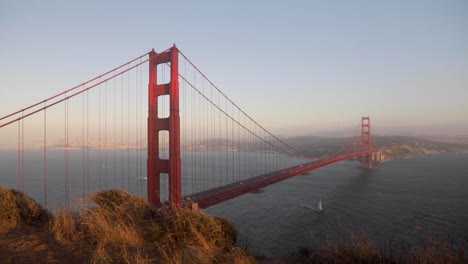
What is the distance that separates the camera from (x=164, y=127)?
488 inches

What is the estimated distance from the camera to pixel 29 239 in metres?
4.12

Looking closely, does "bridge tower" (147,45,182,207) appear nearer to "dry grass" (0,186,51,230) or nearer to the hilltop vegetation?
"dry grass" (0,186,51,230)

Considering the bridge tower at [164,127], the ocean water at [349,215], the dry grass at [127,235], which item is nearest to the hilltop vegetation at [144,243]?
the dry grass at [127,235]

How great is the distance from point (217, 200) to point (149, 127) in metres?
4.63

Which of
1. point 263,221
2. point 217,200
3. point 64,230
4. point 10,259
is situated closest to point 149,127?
point 217,200

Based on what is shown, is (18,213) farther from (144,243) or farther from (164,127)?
(164,127)

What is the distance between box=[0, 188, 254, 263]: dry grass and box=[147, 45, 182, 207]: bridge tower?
6066 millimetres

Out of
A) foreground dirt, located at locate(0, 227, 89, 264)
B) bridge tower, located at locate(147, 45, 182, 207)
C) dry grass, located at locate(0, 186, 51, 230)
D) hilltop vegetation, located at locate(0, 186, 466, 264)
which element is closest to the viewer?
foreground dirt, located at locate(0, 227, 89, 264)

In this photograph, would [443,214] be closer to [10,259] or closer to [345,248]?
[345,248]

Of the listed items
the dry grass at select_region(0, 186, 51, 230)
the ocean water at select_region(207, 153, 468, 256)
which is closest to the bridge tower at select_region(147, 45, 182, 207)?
the ocean water at select_region(207, 153, 468, 256)

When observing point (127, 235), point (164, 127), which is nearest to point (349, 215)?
point (164, 127)

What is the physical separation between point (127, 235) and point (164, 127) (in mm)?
8562

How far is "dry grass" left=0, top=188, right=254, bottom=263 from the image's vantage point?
3533mm

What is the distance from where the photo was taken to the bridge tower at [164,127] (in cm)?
1202
